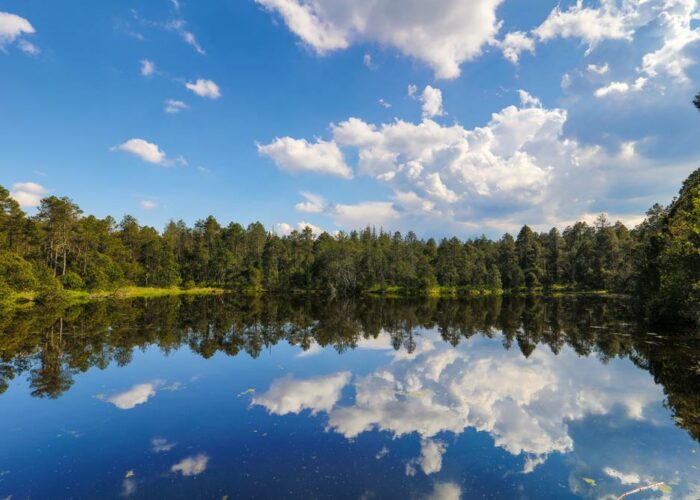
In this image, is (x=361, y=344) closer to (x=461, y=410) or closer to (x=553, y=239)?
(x=461, y=410)

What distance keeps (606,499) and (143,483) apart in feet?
55.2

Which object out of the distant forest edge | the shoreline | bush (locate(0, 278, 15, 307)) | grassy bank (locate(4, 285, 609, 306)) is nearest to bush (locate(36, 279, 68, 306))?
the distant forest edge

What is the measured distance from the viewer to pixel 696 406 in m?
22.0

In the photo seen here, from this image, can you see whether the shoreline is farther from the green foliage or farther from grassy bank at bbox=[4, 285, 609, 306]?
the green foliage

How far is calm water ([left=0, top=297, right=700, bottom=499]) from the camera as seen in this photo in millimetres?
14586

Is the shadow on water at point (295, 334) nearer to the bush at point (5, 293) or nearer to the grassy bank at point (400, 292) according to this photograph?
the bush at point (5, 293)

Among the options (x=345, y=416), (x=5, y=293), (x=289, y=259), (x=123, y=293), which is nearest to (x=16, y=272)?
(x=5, y=293)

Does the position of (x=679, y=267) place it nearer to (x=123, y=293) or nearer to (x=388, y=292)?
(x=388, y=292)

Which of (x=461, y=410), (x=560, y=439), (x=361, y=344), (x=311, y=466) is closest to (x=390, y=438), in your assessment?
(x=311, y=466)

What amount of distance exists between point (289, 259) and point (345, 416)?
118 meters

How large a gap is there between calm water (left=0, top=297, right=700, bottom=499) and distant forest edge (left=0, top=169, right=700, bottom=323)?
51060 mm

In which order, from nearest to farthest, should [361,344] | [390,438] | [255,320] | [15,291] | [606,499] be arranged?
[606,499] < [390,438] < [361,344] < [255,320] < [15,291]

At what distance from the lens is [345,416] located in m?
21.1

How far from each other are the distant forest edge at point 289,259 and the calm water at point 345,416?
51.1 meters
